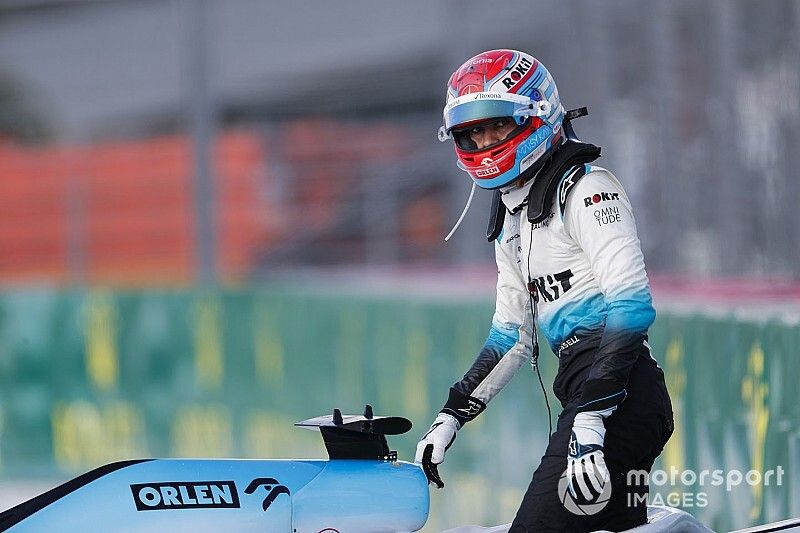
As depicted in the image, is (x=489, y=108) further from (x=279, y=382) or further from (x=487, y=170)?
(x=279, y=382)

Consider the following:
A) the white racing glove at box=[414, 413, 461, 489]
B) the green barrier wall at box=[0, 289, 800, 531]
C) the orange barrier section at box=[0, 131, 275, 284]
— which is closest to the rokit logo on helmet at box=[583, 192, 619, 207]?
the white racing glove at box=[414, 413, 461, 489]

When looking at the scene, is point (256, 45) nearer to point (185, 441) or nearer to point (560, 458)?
point (185, 441)

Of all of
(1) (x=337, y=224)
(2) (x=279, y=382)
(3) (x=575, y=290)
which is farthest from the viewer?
(1) (x=337, y=224)

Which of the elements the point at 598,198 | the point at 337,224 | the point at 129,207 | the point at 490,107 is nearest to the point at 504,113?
the point at 490,107

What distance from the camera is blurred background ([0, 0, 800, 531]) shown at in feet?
25.6

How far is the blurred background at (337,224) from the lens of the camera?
7816mm

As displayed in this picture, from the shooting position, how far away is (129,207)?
19031 millimetres

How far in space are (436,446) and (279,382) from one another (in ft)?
22.0

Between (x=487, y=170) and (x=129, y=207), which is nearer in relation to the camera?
(x=487, y=170)

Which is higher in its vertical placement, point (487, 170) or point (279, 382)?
point (487, 170)

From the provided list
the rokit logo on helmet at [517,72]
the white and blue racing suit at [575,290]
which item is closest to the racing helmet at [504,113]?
the rokit logo on helmet at [517,72]

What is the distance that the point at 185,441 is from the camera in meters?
Result: 12.5

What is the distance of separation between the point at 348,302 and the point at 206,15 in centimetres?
385

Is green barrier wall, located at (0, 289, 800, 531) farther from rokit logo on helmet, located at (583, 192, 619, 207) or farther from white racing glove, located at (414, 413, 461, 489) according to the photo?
rokit logo on helmet, located at (583, 192, 619, 207)
